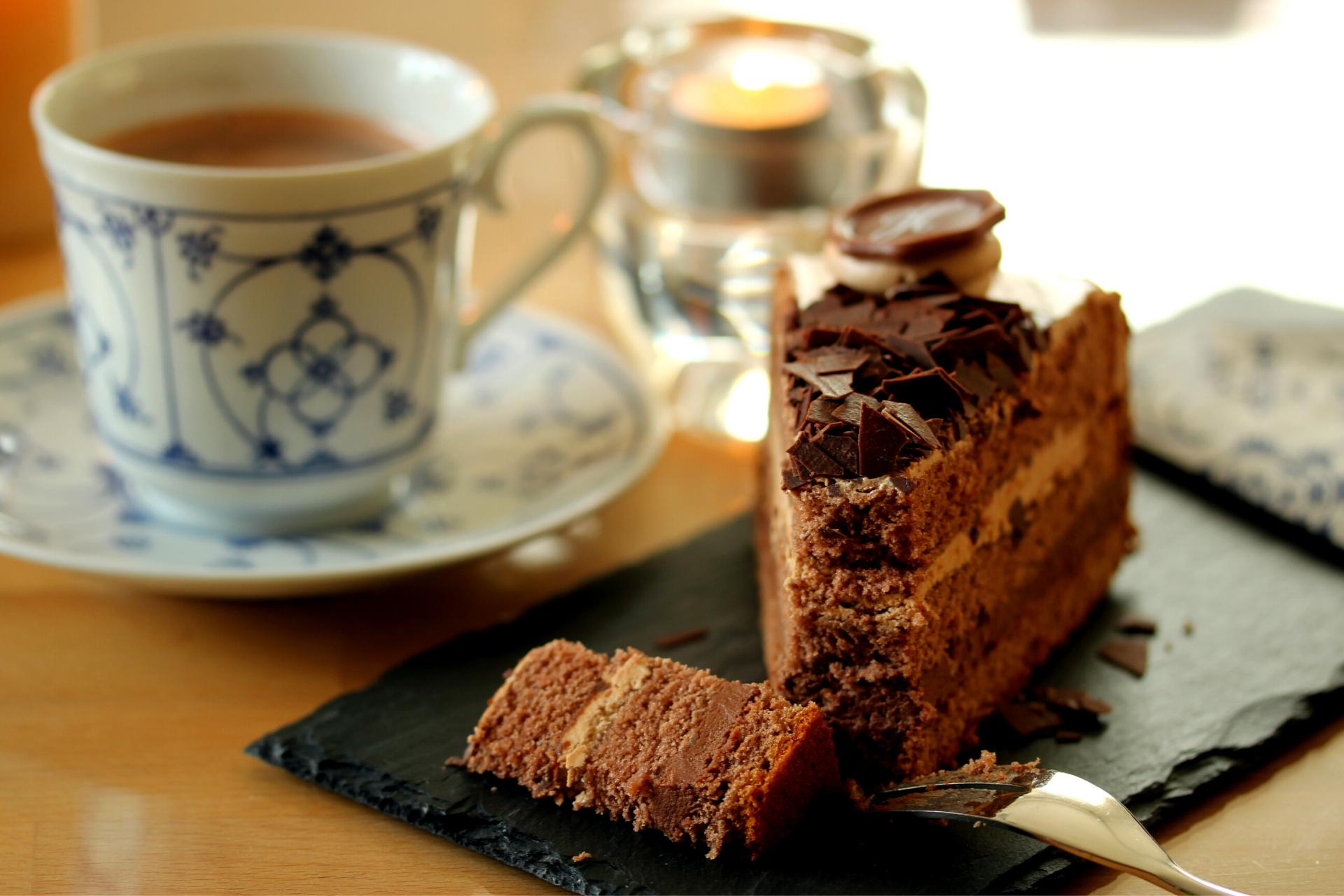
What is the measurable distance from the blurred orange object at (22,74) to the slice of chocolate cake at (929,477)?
131 centimetres

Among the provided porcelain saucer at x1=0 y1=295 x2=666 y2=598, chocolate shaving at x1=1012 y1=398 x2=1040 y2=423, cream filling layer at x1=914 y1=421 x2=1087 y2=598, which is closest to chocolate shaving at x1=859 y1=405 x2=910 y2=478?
cream filling layer at x1=914 y1=421 x2=1087 y2=598

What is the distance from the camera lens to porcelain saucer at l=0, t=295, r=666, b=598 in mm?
1385

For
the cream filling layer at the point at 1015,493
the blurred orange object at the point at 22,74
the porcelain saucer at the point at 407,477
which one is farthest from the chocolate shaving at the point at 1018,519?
the blurred orange object at the point at 22,74

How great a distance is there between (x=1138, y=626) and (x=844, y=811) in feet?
1.66

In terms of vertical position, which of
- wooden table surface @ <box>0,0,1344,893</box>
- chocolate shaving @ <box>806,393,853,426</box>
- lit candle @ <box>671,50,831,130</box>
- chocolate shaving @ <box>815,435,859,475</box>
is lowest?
wooden table surface @ <box>0,0,1344,893</box>

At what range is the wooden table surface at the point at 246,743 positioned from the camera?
1.14m

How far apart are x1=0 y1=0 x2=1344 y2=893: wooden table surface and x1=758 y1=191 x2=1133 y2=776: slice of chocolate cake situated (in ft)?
0.78

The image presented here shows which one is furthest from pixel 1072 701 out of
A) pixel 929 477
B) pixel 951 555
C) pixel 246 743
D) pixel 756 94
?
pixel 756 94

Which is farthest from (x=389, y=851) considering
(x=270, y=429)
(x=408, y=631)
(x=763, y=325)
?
(x=763, y=325)

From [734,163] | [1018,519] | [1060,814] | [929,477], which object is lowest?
[1060,814]

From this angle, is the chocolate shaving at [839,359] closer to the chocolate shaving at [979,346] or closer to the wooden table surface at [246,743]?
the chocolate shaving at [979,346]

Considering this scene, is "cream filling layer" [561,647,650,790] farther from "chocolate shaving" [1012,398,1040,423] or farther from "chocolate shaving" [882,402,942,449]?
"chocolate shaving" [1012,398,1040,423]

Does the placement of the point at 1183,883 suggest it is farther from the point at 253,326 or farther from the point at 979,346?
the point at 253,326

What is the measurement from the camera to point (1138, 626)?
1.50 meters
